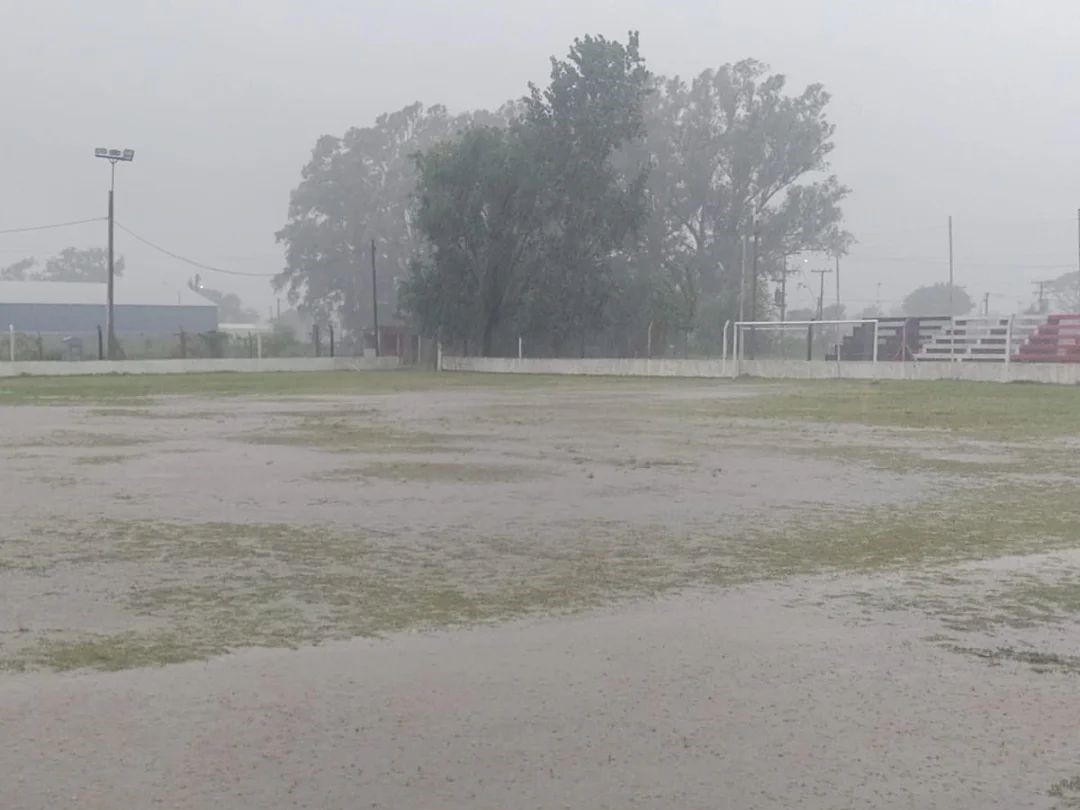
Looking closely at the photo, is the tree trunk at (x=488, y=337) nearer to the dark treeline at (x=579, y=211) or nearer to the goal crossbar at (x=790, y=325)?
the dark treeline at (x=579, y=211)

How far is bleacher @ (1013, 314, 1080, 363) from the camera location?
39.3 meters

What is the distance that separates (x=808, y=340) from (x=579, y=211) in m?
20.0

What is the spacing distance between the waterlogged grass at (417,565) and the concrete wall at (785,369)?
25.0 m

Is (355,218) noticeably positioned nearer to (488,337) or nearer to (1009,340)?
(488,337)

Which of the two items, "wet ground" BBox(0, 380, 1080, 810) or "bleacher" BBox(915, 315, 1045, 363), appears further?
"bleacher" BBox(915, 315, 1045, 363)

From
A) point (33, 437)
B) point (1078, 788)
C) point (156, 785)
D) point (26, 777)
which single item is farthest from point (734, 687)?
point (33, 437)

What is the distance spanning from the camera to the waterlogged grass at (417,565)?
686cm

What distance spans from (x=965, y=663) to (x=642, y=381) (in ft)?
125

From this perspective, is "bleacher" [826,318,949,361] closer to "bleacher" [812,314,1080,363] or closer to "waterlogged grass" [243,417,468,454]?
"bleacher" [812,314,1080,363]

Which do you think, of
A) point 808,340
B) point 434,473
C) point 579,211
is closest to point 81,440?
point 434,473

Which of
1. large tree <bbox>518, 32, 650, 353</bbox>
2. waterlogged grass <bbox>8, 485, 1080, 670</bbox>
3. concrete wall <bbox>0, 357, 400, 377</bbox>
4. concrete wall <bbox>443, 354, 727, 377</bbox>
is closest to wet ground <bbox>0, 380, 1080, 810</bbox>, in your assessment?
waterlogged grass <bbox>8, 485, 1080, 670</bbox>

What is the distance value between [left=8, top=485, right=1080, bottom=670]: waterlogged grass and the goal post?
33.7 metres

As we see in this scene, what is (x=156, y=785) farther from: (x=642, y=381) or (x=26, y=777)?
(x=642, y=381)

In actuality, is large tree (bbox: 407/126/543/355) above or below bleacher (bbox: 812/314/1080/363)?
above
